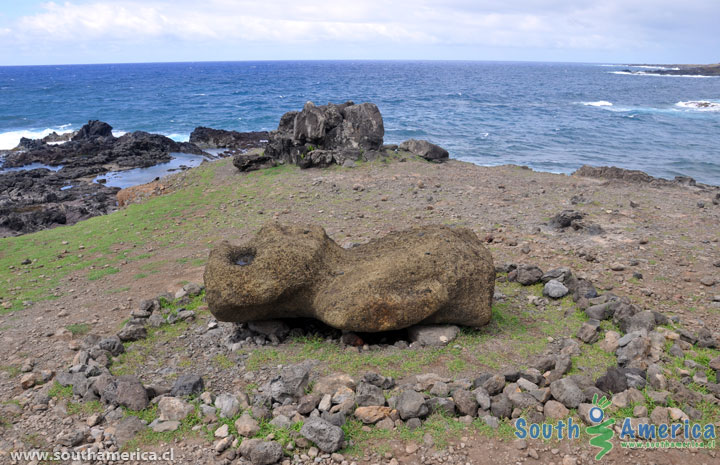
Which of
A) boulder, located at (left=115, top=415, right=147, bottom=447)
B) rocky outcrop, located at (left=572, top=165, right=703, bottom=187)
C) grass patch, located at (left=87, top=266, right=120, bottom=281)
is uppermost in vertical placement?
rocky outcrop, located at (left=572, top=165, right=703, bottom=187)

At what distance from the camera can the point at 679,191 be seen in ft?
61.2

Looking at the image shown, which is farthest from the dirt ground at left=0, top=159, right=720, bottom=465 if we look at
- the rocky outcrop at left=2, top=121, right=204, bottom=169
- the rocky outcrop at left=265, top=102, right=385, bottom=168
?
the rocky outcrop at left=2, top=121, right=204, bottom=169

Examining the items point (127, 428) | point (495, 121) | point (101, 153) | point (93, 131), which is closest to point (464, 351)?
point (127, 428)

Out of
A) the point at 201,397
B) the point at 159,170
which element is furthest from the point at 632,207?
the point at 159,170

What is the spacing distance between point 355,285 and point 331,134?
16.8m

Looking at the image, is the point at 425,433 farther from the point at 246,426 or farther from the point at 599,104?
the point at 599,104

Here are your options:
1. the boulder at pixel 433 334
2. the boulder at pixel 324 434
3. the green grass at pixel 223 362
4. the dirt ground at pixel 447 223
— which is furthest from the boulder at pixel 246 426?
the boulder at pixel 433 334

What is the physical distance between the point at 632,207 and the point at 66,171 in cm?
3310

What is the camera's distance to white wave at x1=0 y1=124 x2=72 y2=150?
45412mm

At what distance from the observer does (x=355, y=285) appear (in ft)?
23.2

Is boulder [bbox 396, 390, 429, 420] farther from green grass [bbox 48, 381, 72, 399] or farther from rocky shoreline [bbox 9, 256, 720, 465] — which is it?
green grass [bbox 48, 381, 72, 399]

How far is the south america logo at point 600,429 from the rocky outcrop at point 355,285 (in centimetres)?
229

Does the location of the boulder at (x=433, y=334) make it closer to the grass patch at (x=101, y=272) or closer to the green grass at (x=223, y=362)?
the green grass at (x=223, y=362)

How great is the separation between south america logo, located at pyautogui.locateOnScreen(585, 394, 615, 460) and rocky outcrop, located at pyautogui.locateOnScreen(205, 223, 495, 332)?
229 centimetres
